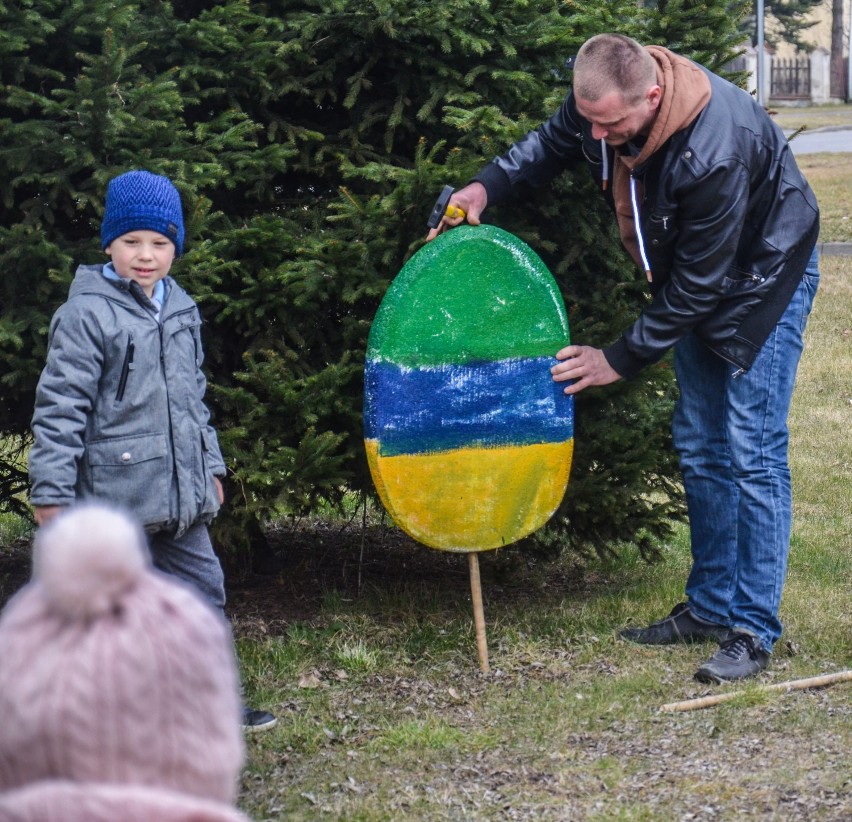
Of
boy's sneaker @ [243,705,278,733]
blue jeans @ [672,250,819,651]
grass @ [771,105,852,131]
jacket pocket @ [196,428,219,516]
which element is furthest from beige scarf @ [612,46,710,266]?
grass @ [771,105,852,131]

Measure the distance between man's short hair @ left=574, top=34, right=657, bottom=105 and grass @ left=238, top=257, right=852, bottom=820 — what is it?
1.90 meters

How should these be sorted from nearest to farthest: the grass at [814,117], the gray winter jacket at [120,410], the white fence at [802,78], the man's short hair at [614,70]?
1. the gray winter jacket at [120,410]
2. the man's short hair at [614,70]
3. the grass at [814,117]
4. the white fence at [802,78]

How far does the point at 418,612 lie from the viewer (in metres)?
4.66

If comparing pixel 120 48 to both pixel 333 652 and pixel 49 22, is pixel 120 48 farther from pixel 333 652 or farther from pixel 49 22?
pixel 333 652

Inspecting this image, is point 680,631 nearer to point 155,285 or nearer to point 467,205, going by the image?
point 467,205

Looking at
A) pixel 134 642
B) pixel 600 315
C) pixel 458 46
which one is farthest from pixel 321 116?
pixel 134 642

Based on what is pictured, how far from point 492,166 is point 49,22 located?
149 centimetres

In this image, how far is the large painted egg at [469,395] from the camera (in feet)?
12.9

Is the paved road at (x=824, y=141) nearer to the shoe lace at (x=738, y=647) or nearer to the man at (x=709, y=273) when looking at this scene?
the man at (x=709, y=273)

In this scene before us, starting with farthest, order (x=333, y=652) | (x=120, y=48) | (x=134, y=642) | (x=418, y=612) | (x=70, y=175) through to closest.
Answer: (x=418, y=612) → (x=333, y=652) → (x=70, y=175) → (x=120, y=48) → (x=134, y=642)

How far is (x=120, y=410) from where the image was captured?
10.7 ft

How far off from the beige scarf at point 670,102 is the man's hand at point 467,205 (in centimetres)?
45

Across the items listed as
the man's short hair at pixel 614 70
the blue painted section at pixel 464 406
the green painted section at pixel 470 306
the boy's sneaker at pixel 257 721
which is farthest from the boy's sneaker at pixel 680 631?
the man's short hair at pixel 614 70

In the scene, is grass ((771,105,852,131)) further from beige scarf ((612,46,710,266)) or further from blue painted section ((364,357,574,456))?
blue painted section ((364,357,574,456))
